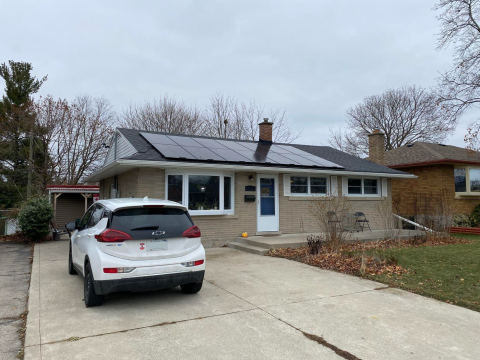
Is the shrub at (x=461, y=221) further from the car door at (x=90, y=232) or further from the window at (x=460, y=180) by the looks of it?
the car door at (x=90, y=232)

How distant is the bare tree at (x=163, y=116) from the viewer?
27.0 meters

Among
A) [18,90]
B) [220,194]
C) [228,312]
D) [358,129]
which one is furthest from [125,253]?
[358,129]

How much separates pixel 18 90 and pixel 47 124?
8.40 meters

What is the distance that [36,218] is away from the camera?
12742 millimetres

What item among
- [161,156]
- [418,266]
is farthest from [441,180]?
[161,156]

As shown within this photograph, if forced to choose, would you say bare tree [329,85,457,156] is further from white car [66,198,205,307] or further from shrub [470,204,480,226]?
white car [66,198,205,307]

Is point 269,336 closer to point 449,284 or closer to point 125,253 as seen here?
point 125,253

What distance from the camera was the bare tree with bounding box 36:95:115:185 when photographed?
21.6 m

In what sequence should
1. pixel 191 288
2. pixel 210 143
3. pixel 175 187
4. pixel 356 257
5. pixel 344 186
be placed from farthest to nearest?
pixel 344 186 → pixel 210 143 → pixel 175 187 → pixel 356 257 → pixel 191 288

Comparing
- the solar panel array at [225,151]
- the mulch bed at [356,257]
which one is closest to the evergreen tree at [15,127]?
the solar panel array at [225,151]

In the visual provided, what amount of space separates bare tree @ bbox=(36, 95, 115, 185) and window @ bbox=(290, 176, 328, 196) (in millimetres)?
17157

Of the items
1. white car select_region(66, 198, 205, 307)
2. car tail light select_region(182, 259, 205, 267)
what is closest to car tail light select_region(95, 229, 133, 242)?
white car select_region(66, 198, 205, 307)

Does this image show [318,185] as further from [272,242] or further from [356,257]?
[356,257]

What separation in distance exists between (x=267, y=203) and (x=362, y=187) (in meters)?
4.56
